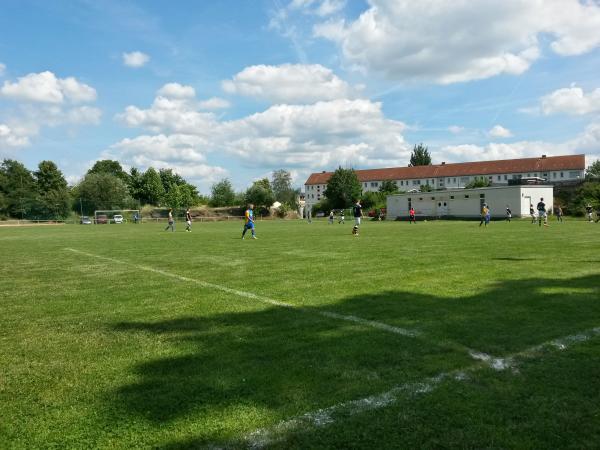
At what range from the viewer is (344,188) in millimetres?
98562

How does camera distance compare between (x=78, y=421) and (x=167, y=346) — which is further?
(x=167, y=346)

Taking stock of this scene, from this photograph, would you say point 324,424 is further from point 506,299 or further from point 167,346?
point 506,299

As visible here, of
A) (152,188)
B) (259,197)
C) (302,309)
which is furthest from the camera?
(152,188)

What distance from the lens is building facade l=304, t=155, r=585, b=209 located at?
107688 millimetres

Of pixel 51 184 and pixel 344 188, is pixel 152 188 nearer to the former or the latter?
pixel 51 184

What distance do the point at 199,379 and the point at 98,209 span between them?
280 feet

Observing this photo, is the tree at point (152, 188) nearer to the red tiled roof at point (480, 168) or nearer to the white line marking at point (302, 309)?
the red tiled roof at point (480, 168)

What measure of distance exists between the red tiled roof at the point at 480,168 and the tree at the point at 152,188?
215 feet

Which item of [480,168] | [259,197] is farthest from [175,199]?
[480,168]

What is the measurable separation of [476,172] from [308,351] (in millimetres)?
127052

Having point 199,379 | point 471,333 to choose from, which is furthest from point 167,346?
point 471,333

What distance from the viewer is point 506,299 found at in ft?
23.2

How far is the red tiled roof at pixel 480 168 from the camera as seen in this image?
108 metres

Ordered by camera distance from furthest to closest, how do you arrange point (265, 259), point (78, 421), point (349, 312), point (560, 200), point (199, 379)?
point (560, 200), point (265, 259), point (349, 312), point (199, 379), point (78, 421)
